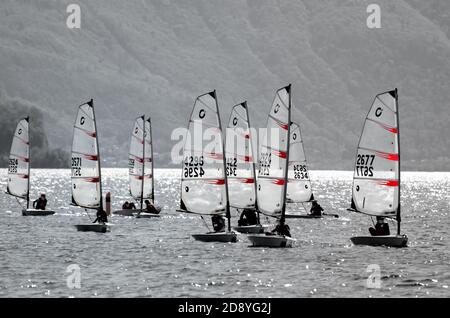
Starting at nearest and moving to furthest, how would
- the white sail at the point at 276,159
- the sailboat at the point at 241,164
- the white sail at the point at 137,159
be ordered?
the white sail at the point at 276,159 → the sailboat at the point at 241,164 → the white sail at the point at 137,159

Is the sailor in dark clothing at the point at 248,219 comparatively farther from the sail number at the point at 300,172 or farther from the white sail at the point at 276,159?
the sail number at the point at 300,172

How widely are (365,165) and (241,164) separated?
11369 millimetres

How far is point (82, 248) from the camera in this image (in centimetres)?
6156

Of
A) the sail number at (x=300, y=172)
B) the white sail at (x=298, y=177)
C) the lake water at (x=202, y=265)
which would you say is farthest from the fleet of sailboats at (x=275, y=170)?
the sail number at (x=300, y=172)

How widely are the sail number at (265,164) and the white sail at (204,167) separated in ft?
8.46

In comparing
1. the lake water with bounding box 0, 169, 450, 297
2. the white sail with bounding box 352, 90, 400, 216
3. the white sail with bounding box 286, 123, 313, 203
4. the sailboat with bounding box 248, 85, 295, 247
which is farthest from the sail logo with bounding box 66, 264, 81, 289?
the white sail with bounding box 286, 123, 313, 203

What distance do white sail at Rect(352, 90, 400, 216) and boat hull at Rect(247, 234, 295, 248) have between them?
5388mm

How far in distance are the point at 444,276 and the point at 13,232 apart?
3624 centimetres

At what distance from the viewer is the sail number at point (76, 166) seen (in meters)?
72.1

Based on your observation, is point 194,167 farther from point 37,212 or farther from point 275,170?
point 37,212

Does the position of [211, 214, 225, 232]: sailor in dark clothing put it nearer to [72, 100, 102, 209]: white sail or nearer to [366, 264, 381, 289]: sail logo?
[366, 264, 381, 289]: sail logo

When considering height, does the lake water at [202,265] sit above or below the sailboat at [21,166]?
below
